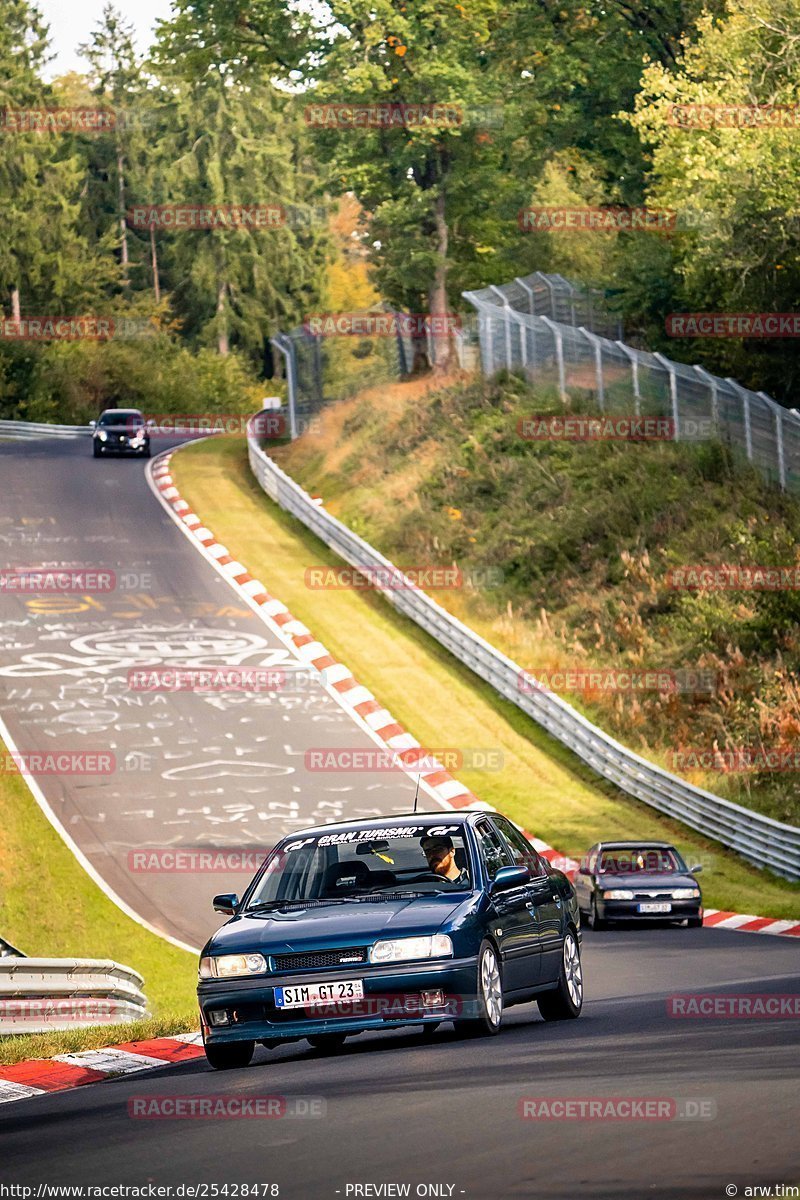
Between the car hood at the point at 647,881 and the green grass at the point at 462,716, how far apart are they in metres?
1.17

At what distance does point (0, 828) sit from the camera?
24625mm

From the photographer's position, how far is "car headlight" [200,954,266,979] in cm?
1109

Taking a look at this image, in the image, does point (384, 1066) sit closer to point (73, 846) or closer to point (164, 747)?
point (73, 846)

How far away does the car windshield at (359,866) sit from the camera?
472 inches

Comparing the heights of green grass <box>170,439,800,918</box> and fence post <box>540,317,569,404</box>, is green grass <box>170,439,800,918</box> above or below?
below

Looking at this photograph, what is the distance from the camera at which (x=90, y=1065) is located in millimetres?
11891

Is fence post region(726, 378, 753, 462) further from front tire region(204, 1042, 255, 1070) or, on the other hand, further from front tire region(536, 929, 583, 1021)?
front tire region(204, 1042, 255, 1070)

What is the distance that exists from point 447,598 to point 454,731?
7795mm

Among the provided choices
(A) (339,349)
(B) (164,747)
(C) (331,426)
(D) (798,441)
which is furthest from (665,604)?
(A) (339,349)

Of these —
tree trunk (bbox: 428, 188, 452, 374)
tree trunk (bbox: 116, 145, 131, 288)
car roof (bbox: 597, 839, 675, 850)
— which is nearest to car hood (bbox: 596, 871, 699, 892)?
car roof (bbox: 597, 839, 675, 850)

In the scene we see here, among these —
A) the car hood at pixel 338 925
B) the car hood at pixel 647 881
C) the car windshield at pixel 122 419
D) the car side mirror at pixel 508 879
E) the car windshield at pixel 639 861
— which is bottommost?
the car hood at pixel 647 881

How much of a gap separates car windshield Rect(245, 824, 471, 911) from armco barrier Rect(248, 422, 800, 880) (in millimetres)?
13906

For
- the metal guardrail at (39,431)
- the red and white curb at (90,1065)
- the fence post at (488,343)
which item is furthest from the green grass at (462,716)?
the metal guardrail at (39,431)

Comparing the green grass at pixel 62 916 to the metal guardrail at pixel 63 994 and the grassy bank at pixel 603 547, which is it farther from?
the grassy bank at pixel 603 547
